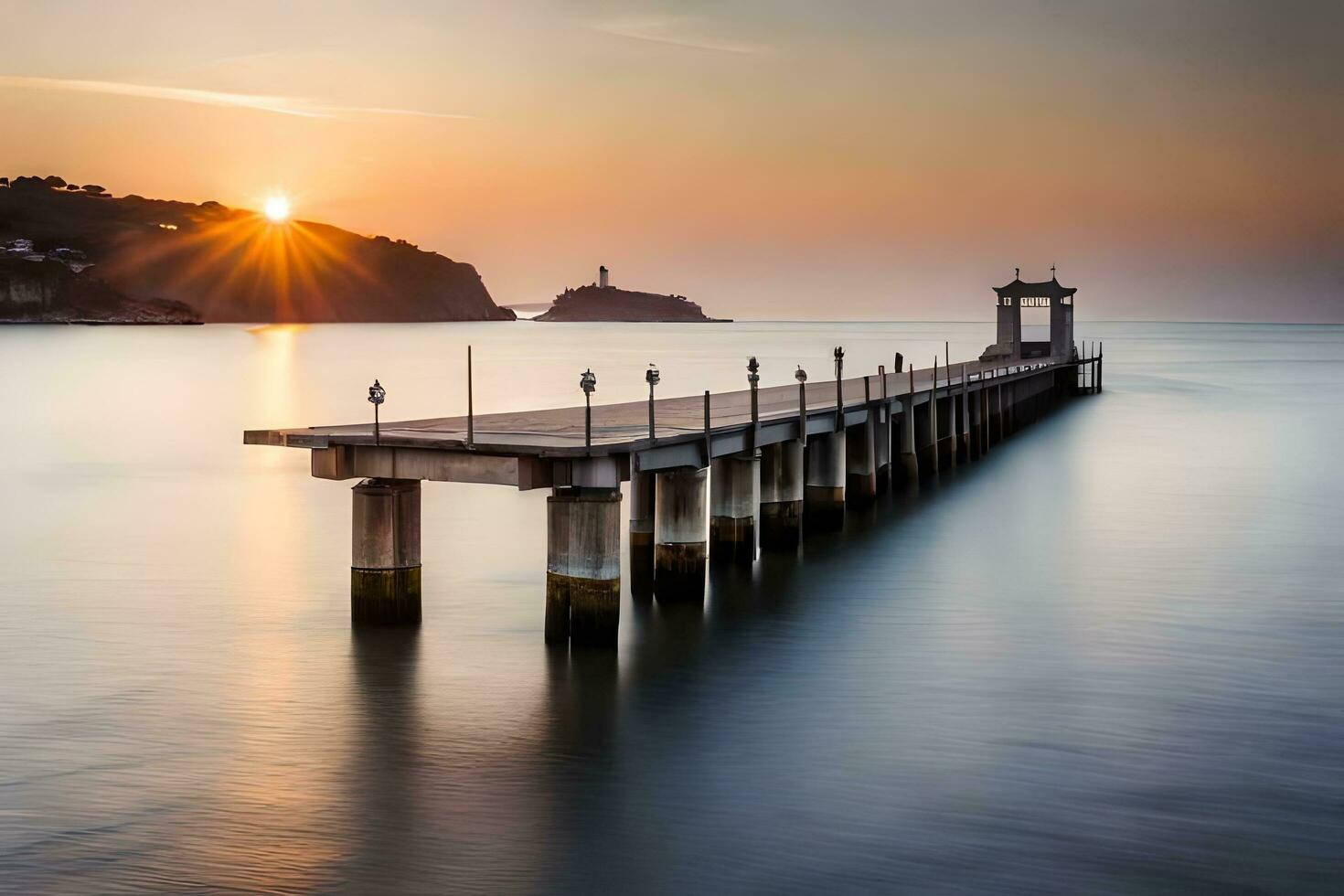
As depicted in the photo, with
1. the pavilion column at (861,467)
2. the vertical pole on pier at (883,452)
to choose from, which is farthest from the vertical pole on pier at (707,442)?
the vertical pole on pier at (883,452)

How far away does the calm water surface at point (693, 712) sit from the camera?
1186 cm

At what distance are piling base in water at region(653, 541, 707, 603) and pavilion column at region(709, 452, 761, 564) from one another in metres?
2.22

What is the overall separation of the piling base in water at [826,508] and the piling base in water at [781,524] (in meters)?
1.90

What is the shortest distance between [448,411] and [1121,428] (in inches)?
1151

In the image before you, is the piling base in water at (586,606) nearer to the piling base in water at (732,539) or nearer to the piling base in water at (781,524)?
the piling base in water at (732,539)

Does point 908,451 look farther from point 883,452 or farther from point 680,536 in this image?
point 680,536

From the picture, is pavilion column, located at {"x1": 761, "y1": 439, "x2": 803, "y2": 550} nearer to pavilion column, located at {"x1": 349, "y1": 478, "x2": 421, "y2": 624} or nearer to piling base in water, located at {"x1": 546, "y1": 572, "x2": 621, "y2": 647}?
piling base in water, located at {"x1": 546, "y1": 572, "x2": 621, "y2": 647}

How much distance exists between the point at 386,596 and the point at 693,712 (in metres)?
4.49

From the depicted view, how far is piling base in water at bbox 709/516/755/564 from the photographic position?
2233cm

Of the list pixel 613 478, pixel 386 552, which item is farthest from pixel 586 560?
pixel 386 552

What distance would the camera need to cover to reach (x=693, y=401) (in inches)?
1115

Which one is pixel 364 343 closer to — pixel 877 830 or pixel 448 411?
pixel 448 411

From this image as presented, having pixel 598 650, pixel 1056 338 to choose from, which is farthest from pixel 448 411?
pixel 598 650

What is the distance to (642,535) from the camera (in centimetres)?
2158
